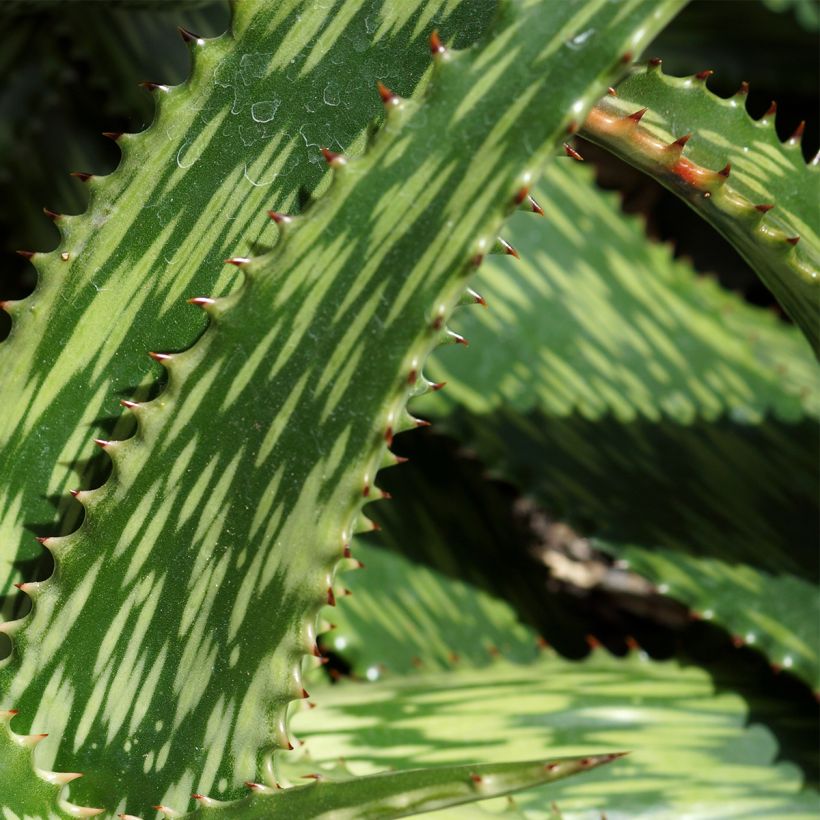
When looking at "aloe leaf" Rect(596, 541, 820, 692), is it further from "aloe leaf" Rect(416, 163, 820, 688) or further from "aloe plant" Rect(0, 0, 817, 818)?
"aloe plant" Rect(0, 0, 817, 818)

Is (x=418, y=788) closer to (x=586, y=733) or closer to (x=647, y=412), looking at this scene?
(x=586, y=733)

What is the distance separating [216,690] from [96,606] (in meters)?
0.08

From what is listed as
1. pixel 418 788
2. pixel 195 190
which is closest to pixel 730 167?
pixel 195 190

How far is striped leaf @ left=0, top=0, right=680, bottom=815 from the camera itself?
1.66 feet

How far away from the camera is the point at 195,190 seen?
26.1 inches

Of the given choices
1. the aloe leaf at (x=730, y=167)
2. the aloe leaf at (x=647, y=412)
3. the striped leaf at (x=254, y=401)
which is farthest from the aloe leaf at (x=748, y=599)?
the striped leaf at (x=254, y=401)

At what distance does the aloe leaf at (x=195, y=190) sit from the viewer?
2.17 feet

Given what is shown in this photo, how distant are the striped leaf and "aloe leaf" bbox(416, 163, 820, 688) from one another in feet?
1.66

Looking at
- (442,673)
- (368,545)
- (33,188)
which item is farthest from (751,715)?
(33,188)

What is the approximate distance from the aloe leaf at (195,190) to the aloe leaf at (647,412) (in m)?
0.48

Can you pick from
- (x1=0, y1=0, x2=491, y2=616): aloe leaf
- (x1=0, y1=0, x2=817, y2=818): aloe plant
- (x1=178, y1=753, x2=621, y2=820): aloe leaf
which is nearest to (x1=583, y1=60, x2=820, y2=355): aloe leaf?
(x1=0, y1=0, x2=817, y2=818): aloe plant

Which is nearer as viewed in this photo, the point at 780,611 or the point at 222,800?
the point at 222,800

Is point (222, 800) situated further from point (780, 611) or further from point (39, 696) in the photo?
point (780, 611)

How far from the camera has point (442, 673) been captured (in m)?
1.05
